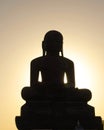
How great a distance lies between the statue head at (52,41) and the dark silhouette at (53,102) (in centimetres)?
30

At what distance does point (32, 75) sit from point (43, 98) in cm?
128

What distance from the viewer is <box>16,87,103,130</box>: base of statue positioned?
9.10 metres

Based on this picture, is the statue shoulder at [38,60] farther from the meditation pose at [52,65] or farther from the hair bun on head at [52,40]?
the hair bun on head at [52,40]

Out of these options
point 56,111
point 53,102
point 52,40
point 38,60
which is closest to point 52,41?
point 52,40

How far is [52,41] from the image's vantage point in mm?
10852

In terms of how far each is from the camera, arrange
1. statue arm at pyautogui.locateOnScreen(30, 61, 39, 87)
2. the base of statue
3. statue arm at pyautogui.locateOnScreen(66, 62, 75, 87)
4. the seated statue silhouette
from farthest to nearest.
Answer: statue arm at pyautogui.locateOnScreen(66, 62, 75, 87) → statue arm at pyautogui.locateOnScreen(30, 61, 39, 87) → the seated statue silhouette → the base of statue

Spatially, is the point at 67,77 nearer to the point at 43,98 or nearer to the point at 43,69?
the point at 43,69

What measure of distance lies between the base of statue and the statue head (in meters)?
1.63

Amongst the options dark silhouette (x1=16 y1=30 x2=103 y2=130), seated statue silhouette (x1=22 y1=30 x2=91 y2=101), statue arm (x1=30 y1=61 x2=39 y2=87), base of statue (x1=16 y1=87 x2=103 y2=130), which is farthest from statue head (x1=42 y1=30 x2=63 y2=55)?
base of statue (x1=16 y1=87 x2=103 y2=130)

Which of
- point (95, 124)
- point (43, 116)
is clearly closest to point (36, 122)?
point (43, 116)

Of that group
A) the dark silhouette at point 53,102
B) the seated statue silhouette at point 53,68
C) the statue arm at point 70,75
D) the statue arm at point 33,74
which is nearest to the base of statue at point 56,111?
the dark silhouette at point 53,102

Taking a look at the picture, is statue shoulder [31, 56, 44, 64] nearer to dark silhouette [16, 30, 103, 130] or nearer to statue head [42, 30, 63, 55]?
dark silhouette [16, 30, 103, 130]

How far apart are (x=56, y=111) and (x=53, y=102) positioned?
0.27 metres

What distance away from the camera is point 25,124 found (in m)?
→ 9.10
